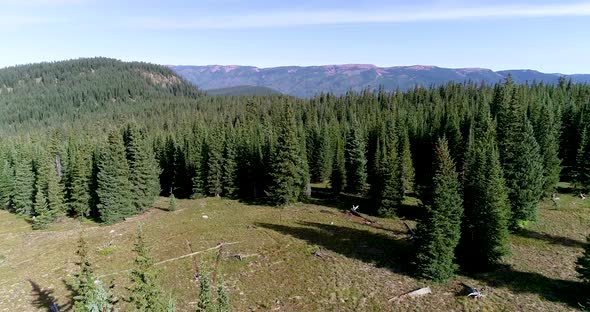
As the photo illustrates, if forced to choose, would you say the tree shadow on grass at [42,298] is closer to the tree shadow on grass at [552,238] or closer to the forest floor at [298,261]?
the forest floor at [298,261]

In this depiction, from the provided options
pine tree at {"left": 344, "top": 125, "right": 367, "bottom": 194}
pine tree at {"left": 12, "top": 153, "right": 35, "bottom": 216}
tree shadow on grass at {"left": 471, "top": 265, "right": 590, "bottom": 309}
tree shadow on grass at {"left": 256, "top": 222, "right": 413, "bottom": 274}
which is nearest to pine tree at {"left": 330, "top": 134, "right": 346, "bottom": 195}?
pine tree at {"left": 344, "top": 125, "right": 367, "bottom": 194}

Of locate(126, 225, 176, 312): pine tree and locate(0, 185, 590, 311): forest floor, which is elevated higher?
locate(126, 225, 176, 312): pine tree

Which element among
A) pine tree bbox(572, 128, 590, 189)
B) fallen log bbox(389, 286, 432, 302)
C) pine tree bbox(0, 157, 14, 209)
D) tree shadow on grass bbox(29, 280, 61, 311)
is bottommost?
pine tree bbox(0, 157, 14, 209)

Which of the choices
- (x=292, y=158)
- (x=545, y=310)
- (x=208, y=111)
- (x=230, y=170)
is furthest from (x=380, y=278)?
(x=208, y=111)

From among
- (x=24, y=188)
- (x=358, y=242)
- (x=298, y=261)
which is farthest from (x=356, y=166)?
(x=24, y=188)

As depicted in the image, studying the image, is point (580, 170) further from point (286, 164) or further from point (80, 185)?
point (80, 185)

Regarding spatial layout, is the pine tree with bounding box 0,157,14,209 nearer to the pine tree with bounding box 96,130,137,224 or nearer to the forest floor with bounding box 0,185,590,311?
the forest floor with bounding box 0,185,590,311
